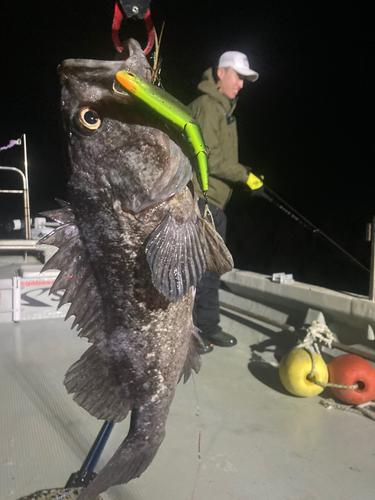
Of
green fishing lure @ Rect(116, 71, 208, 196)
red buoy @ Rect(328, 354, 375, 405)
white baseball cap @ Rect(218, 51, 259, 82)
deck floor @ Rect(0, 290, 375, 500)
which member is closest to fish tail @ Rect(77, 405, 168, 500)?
deck floor @ Rect(0, 290, 375, 500)

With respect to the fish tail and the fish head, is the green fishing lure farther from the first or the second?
the fish tail

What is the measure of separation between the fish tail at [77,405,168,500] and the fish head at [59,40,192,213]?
700mm

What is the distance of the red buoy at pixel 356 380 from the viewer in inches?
88.6

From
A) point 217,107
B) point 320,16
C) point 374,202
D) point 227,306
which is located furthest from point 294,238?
point 217,107

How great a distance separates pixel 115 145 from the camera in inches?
35.6

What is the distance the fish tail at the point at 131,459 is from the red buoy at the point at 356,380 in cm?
169

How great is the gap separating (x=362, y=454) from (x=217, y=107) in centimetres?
218

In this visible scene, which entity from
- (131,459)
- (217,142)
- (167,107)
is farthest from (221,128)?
(131,459)

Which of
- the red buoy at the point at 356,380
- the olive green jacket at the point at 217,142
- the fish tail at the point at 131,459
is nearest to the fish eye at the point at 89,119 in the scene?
the fish tail at the point at 131,459

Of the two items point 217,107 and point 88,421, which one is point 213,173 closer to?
point 217,107

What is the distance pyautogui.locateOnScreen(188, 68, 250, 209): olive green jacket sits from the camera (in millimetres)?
2018

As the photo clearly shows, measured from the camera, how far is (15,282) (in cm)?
355

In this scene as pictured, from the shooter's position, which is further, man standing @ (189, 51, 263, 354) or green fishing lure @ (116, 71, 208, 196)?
man standing @ (189, 51, 263, 354)

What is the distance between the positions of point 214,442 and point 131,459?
1013mm
